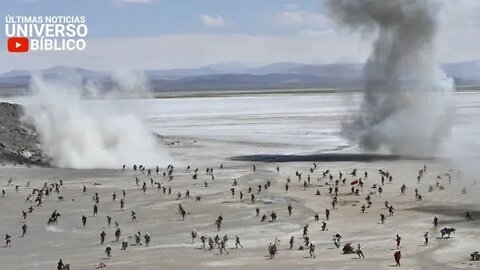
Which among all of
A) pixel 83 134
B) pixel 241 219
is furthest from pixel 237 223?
pixel 83 134

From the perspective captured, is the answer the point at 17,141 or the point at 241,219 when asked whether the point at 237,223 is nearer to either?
the point at 241,219

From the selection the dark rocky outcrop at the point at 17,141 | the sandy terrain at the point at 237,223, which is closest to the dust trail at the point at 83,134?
the dark rocky outcrop at the point at 17,141

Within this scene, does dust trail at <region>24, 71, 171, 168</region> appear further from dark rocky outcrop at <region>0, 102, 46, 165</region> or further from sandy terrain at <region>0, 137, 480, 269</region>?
sandy terrain at <region>0, 137, 480, 269</region>

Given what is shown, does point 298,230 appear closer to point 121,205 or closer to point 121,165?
point 121,205

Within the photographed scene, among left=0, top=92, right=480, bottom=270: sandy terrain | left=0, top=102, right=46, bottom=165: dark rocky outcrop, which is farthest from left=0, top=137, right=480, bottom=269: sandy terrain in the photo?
left=0, top=102, right=46, bottom=165: dark rocky outcrop

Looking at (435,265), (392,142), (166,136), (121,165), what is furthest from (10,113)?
(435,265)

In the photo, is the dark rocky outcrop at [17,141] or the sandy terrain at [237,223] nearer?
the sandy terrain at [237,223]

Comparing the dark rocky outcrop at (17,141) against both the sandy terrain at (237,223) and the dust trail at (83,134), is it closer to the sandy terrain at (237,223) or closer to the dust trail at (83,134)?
the dust trail at (83,134)

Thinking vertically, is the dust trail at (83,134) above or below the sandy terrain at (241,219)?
above
